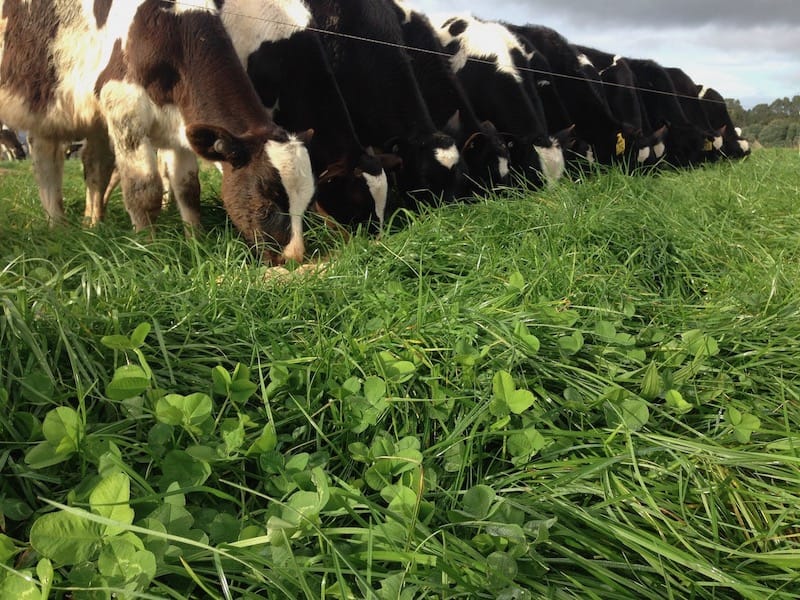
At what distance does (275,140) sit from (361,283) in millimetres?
1363

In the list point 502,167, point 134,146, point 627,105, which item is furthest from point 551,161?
point 627,105

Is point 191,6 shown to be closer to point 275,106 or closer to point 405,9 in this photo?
point 275,106

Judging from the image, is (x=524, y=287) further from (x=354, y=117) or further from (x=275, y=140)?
(x=354, y=117)

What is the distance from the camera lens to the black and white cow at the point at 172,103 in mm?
3191

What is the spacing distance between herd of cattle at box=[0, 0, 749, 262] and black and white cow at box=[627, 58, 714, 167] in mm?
3530

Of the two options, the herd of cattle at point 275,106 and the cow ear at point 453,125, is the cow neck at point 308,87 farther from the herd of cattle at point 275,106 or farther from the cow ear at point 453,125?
the cow ear at point 453,125

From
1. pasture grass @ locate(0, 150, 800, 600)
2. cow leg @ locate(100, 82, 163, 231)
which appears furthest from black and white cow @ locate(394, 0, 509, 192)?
pasture grass @ locate(0, 150, 800, 600)

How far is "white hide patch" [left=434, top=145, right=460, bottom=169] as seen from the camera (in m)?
4.32

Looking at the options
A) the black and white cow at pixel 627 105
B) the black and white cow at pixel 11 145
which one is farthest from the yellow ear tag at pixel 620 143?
the black and white cow at pixel 11 145

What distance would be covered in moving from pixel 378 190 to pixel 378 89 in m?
1.14

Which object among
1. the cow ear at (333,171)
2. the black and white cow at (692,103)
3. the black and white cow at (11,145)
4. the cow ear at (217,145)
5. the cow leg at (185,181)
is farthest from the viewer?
the black and white cow at (11,145)

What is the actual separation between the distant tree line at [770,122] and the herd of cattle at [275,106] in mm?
10505

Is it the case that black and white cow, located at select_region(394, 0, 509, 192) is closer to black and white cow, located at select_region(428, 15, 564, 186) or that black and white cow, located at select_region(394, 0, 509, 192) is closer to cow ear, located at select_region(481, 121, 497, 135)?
cow ear, located at select_region(481, 121, 497, 135)

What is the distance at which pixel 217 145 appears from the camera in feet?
10.5
